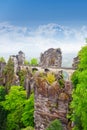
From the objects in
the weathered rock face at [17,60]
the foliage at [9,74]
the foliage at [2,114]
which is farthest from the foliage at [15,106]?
the weathered rock face at [17,60]

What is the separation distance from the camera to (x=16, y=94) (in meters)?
76.8

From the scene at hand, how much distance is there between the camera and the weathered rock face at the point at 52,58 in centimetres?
9087

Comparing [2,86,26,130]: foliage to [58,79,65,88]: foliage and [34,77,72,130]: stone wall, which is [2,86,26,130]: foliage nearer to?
[34,77,72,130]: stone wall

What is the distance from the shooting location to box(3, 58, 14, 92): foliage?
293 ft

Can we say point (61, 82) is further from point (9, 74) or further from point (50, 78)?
point (9, 74)

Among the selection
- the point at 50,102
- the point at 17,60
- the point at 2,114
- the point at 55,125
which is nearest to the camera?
the point at 55,125

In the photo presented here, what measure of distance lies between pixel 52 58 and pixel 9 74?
1019 centimetres

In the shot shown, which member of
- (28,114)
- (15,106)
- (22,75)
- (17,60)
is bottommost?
(28,114)

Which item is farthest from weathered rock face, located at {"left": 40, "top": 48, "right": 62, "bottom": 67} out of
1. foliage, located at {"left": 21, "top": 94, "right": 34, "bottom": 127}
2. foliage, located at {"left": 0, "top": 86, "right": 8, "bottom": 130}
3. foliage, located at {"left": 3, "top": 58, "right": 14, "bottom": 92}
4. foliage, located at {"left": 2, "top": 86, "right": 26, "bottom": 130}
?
foliage, located at {"left": 21, "top": 94, "right": 34, "bottom": 127}

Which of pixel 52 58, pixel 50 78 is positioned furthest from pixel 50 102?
pixel 52 58

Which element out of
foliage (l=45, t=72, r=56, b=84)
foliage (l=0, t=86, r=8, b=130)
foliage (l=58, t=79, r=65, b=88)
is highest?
foliage (l=45, t=72, r=56, b=84)

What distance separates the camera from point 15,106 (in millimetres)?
75875

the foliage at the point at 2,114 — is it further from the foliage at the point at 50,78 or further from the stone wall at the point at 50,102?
the foliage at the point at 50,78

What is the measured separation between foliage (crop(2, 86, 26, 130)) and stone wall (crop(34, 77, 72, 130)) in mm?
15169
